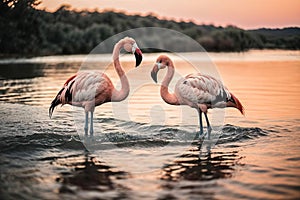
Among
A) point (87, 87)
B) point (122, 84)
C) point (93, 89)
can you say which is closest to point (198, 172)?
point (122, 84)

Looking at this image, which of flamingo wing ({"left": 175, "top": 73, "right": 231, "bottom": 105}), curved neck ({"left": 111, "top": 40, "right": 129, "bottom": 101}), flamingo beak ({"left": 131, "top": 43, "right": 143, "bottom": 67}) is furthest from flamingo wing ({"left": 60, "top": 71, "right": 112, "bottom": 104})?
flamingo wing ({"left": 175, "top": 73, "right": 231, "bottom": 105})

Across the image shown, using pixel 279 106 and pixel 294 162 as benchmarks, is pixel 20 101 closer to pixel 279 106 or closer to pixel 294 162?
pixel 279 106

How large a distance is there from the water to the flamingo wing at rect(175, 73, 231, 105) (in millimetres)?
806

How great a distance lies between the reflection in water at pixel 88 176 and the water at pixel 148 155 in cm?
1

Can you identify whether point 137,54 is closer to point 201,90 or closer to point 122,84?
point 122,84

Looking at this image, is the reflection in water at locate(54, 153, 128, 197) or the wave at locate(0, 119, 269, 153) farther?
the wave at locate(0, 119, 269, 153)

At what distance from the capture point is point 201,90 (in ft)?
→ 27.6

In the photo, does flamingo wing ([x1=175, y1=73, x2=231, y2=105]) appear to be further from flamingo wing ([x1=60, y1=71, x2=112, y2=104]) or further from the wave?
flamingo wing ([x1=60, y1=71, x2=112, y2=104])

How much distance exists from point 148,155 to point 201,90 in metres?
2.05

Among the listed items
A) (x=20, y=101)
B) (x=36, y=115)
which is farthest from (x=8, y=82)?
(x=36, y=115)

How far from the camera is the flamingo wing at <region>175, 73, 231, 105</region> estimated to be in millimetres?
8414

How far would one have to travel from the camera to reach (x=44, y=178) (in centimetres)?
577

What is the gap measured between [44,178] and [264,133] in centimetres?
477

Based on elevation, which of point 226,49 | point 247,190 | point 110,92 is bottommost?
point 247,190
